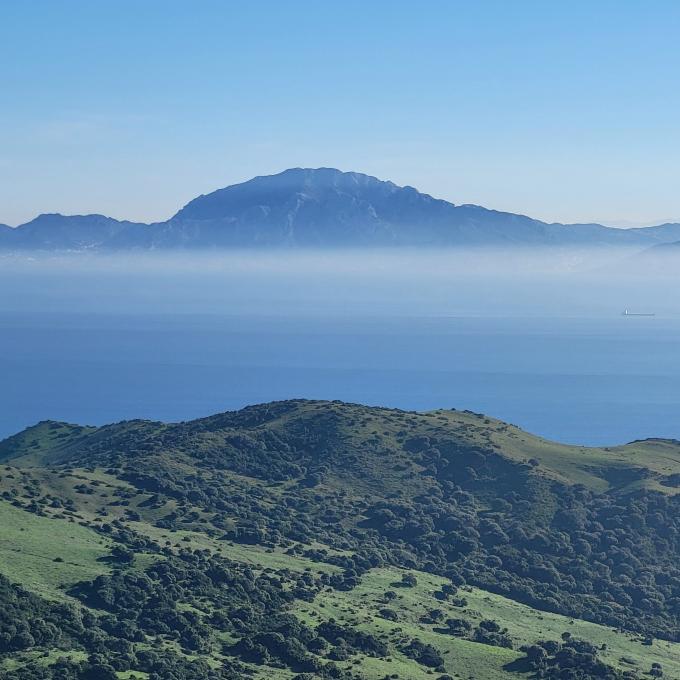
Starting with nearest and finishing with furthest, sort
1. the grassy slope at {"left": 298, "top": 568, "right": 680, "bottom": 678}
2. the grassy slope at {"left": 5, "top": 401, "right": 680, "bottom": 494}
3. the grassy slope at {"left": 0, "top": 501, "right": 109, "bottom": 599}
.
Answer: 1. the grassy slope at {"left": 0, "top": 501, "right": 109, "bottom": 599}
2. the grassy slope at {"left": 298, "top": 568, "right": 680, "bottom": 678}
3. the grassy slope at {"left": 5, "top": 401, "right": 680, "bottom": 494}

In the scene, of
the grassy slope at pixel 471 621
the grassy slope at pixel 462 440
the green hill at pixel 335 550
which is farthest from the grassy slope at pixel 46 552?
the grassy slope at pixel 462 440

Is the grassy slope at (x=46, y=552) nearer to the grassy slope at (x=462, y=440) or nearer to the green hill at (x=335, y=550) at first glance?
the green hill at (x=335, y=550)

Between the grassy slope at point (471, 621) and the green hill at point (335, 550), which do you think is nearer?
the green hill at point (335, 550)

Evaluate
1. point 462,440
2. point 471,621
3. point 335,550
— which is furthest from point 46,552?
point 462,440

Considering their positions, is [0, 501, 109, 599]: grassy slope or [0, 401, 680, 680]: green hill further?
[0, 501, 109, 599]: grassy slope

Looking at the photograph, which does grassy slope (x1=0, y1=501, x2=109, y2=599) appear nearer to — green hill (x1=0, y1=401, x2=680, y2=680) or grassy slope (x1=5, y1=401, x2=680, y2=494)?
green hill (x1=0, y1=401, x2=680, y2=680)

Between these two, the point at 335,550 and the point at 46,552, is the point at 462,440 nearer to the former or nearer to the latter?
the point at 335,550

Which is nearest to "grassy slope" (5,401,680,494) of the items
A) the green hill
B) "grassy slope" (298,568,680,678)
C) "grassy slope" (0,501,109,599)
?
the green hill

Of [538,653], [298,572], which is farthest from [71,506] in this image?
[538,653]

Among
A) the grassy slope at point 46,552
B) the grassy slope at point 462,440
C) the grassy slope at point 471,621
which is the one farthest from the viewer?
the grassy slope at point 462,440
